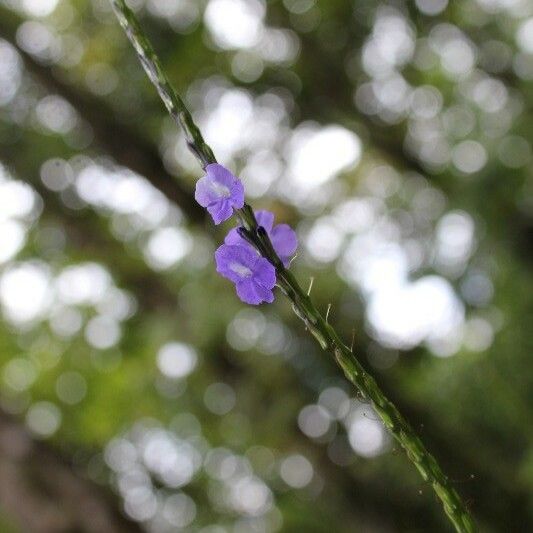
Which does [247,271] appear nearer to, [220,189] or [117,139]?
[220,189]

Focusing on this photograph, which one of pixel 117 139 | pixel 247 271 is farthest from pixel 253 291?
pixel 117 139

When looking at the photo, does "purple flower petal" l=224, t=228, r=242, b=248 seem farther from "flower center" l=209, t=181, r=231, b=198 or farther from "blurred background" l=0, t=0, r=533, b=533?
"blurred background" l=0, t=0, r=533, b=533

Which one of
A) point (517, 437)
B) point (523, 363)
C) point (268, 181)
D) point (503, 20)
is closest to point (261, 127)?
point (268, 181)

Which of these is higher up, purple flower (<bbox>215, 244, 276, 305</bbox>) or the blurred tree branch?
purple flower (<bbox>215, 244, 276, 305</bbox>)

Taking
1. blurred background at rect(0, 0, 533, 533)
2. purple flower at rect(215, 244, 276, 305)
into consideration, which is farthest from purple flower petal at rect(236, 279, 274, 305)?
blurred background at rect(0, 0, 533, 533)

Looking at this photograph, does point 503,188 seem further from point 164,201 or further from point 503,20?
point 164,201

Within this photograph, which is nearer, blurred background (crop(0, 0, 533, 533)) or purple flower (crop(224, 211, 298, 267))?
purple flower (crop(224, 211, 298, 267))

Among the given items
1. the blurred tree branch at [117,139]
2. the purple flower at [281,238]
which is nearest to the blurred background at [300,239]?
the blurred tree branch at [117,139]
